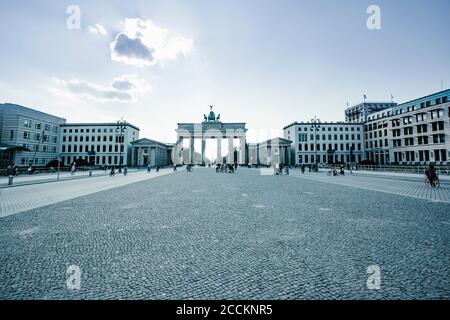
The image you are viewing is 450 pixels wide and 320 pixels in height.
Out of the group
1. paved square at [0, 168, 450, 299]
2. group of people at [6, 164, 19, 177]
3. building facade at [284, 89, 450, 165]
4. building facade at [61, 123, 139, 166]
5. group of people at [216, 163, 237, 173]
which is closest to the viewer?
paved square at [0, 168, 450, 299]

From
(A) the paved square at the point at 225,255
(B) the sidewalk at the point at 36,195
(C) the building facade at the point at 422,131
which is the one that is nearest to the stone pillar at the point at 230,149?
(C) the building facade at the point at 422,131

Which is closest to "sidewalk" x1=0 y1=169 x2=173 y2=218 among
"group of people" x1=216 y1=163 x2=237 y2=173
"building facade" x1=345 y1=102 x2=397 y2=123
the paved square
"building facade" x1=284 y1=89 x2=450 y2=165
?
the paved square

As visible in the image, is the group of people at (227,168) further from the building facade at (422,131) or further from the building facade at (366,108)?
the building facade at (366,108)

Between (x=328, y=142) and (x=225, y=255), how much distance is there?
3866 inches

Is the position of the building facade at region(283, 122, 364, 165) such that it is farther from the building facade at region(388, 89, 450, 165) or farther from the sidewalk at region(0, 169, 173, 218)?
the sidewalk at region(0, 169, 173, 218)

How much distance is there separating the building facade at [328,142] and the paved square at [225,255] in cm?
8858

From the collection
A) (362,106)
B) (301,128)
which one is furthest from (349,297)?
(362,106)

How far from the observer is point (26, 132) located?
2571 inches

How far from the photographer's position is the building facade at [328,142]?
90.4 metres

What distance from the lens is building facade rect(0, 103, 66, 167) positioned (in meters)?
62.3

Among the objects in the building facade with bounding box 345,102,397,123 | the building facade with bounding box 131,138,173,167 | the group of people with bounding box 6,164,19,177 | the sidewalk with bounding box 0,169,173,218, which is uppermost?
the building facade with bounding box 345,102,397,123

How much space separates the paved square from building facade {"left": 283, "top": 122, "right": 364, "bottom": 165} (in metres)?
88.6

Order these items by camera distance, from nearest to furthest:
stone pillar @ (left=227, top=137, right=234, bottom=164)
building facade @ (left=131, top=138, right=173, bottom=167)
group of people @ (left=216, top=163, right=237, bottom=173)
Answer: group of people @ (left=216, top=163, right=237, bottom=173) → building facade @ (left=131, top=138, right=173, bottom=167) → stone pillar @ (left=227, top=137, right=234, bottom=164)

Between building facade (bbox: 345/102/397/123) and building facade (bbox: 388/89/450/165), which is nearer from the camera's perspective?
building facade (bbox: 388/89/450/165)
